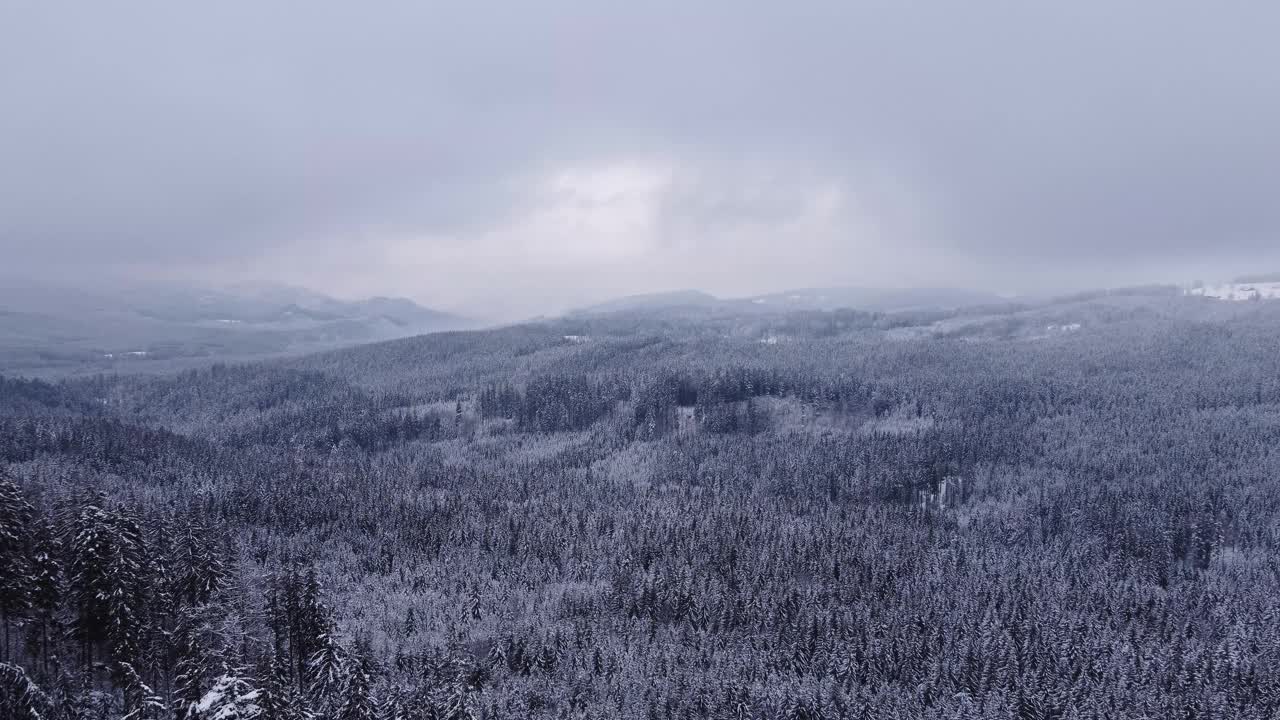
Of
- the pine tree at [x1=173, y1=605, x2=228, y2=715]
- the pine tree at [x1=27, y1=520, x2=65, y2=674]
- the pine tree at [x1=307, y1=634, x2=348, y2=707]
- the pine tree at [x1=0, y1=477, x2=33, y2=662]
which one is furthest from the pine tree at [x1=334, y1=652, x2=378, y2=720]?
the pine tree at [x1=27, y1=520, x2=65, y2=674]

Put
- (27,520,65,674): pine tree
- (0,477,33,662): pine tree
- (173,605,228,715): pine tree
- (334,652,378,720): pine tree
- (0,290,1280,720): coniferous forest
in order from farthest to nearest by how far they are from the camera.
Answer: (0,290,1280,720): coniferous forest → (27,520,65,674): pine tree → (0,477,33,662): pine tree → (334,652,378,720): pine tree → (173,605,228,715): pine tree

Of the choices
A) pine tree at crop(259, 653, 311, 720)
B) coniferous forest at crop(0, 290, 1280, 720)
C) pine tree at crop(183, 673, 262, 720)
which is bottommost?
coniferous forest at crop(0, 290, 1280, 720)

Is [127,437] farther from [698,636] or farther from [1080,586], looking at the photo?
[1080,586]

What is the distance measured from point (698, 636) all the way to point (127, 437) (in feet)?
549

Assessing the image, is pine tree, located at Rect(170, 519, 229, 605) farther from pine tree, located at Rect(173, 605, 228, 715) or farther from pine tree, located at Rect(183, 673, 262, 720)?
pine tree, located at Rect(183, 673, 262, 720)

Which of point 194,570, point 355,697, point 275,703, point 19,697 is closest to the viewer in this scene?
point 275,703

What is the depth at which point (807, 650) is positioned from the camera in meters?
95.8

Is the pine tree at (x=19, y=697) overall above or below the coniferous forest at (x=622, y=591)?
above

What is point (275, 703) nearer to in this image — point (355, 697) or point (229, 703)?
point (229, 703)

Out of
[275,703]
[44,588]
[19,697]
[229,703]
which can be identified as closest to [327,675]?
[275,703]

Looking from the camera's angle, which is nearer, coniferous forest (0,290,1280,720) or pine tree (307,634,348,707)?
pine tree (307,634,348,707)

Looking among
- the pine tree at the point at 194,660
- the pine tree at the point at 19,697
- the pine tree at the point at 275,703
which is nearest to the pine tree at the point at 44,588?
the pine tree at the point at 194,660

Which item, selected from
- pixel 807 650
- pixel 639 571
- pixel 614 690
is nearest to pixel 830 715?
pixel 807 650

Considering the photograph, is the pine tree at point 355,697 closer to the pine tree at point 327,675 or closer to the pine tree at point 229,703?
the pine tree at point 327,675
